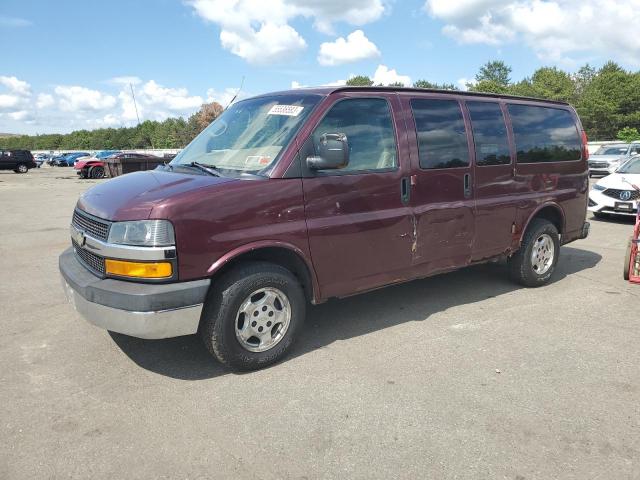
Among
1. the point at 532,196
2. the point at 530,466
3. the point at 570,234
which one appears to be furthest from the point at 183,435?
the point at 570,234

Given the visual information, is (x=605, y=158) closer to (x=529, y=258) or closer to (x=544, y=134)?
(x=544, y=134)

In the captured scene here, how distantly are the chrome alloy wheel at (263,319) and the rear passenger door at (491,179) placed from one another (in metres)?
2.29

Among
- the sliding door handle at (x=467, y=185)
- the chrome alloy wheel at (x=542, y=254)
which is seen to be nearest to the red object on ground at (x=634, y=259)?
the chrome alloy wheel at (x=542, y=254)

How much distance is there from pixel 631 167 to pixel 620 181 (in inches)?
43.1

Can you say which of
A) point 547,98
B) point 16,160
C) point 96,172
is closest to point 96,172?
point 96,172

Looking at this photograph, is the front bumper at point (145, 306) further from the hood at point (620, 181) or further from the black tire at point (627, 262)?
the hood at point (620, 181)

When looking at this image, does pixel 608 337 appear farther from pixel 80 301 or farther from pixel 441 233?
pixel 80 301

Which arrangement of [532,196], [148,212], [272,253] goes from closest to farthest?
1. [148,212]
2. [272,253]
3. [532,196]

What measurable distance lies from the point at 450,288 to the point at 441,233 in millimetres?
1371

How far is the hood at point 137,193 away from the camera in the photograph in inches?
134

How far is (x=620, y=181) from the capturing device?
430 inches

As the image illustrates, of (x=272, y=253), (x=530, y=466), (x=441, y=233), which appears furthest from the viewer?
(x=441, y=233)

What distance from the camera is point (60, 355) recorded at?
4.13 meters

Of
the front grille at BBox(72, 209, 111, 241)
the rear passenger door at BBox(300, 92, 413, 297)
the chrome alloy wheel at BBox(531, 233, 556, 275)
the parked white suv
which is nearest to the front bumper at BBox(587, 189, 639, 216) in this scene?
the parked white suv
